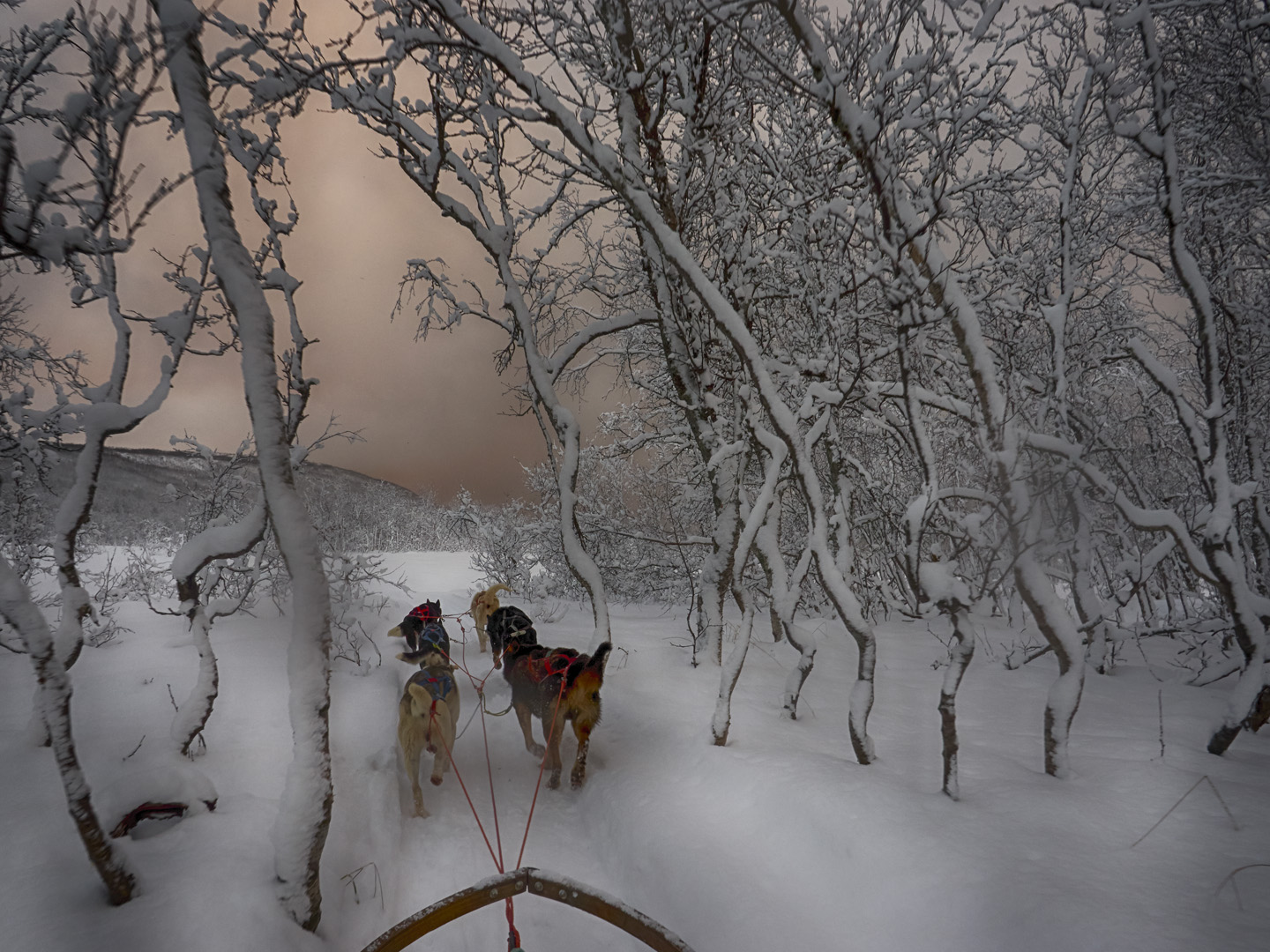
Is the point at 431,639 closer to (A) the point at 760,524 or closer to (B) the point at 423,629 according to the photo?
(B) the point at 423,629

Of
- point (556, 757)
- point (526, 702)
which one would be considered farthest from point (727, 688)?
point (526, 702)

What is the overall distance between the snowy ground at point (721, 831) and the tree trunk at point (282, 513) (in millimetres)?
→ 215

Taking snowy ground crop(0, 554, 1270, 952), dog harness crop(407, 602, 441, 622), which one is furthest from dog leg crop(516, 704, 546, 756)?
dog harness crop(407, 602, 441, 622)

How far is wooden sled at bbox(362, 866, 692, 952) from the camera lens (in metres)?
1.39

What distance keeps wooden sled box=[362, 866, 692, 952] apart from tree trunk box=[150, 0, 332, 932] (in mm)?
1138

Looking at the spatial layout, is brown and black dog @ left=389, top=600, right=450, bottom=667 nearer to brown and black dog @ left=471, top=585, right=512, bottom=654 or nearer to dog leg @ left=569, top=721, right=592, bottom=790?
brown and black dog @ left=471, top=585, right=512, bottom=654

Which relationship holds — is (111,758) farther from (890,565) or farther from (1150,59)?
(890,565)

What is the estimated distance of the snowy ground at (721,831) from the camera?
6.50 feet

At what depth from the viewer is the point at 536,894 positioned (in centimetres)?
147

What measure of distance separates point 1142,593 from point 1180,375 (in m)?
3.35

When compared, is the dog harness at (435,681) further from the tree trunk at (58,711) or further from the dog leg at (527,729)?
the tree trunk at (58,711)

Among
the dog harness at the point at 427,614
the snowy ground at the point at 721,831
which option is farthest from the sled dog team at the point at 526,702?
the dog harness at the point at 427,614

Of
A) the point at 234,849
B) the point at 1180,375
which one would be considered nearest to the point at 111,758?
the point at 234,849

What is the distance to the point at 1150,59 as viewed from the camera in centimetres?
315
